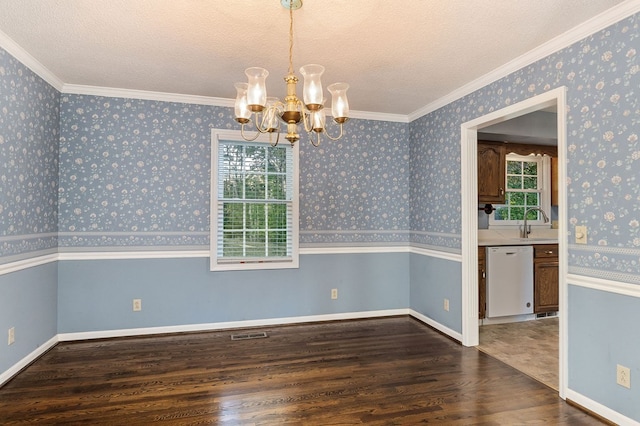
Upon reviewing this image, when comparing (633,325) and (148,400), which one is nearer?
(633,325)

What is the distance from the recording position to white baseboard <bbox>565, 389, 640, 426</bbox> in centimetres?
211

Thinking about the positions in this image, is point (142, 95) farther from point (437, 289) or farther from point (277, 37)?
point (437, 289)

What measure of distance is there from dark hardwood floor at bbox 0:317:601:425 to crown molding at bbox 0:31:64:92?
8.01 feet

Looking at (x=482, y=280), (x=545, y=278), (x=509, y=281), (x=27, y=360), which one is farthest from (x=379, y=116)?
(x=27, y=360)

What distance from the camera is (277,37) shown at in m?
2.51

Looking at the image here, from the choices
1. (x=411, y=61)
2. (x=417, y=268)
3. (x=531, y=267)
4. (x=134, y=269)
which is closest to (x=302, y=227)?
(x=417, y=268)

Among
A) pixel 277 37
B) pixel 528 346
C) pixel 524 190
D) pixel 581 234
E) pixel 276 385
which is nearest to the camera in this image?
pixel 581 234

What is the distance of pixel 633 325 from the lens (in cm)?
207

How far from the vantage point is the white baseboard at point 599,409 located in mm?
2109

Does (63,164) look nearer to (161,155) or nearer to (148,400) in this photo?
(161,155)

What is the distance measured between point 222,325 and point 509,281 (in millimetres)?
3283

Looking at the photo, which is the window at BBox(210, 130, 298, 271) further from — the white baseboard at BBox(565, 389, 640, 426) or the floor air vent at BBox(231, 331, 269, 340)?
the white baseboard at BBox(565, 389, 640, 426)

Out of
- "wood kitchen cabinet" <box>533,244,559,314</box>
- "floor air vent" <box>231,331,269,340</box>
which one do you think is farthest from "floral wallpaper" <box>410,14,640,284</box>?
"floor air vent" <box>231,331,269,340</box>

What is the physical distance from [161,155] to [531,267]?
4363mm
